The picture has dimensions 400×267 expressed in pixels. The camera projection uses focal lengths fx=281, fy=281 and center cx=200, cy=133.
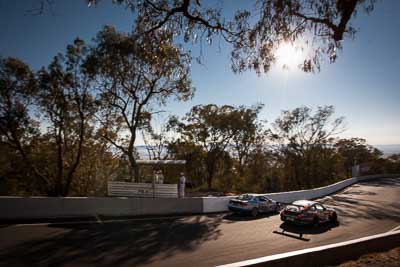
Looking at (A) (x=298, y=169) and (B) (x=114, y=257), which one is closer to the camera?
(B) (x=114, y=257)

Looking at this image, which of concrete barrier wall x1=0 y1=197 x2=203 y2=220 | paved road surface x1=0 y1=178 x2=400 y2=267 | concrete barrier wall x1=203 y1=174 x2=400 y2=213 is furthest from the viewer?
concrete barrier wall x1=203 y1=174 x2=400 y2=213

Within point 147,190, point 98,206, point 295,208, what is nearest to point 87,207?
point 98,206

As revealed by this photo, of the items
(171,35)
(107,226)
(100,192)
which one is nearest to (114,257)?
(107,226)

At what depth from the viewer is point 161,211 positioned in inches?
609

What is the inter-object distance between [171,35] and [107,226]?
25.6 feet

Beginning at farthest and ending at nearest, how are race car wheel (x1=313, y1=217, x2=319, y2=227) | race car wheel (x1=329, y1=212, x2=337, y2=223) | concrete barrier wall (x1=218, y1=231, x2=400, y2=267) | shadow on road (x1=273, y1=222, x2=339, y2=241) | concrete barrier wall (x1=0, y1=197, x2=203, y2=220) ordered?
race car wheel (x1=329, y1=212, x2=337, y2=223) → race car wheel (x1=313, y1=217, x2=319, y2=227) → concrete barrier wall (x1=0, y1=197, x2=203, y2=220) → shadow on road (x1=273, y1=222, x2=339, y2=241) → concrete barrier wall (x1=218, y1=231, x2=400, y2=267)

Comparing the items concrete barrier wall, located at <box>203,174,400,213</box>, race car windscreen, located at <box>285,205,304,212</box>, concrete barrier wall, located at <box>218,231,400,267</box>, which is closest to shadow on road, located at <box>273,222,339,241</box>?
race car windscreen, located at <box>285,205,304,212</box>

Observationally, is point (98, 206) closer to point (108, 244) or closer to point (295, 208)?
point (108, 244)

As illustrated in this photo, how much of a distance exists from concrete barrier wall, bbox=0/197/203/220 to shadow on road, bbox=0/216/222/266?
6.66 ft

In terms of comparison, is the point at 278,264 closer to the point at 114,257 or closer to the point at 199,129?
the point at 114,257

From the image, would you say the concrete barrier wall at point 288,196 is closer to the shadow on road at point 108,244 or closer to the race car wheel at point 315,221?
the shadow on road at point 108,244

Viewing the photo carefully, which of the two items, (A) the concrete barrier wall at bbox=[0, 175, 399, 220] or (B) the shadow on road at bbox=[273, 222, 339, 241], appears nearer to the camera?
(B) the shadow on road at bbox=[273, 222, 339, 241]

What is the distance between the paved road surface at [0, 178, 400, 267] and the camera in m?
7.43

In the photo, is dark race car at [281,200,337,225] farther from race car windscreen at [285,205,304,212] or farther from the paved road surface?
the paved road surface
